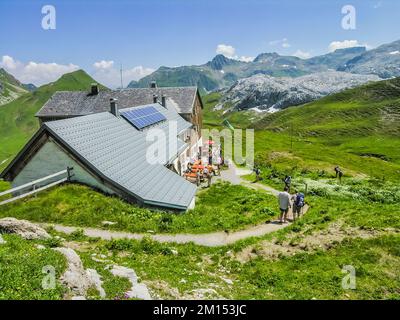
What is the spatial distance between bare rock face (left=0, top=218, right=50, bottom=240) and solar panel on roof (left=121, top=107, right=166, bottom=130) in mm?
19107

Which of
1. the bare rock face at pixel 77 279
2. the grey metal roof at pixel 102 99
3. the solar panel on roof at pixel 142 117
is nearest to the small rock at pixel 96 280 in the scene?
the bare rock face at pixel 77 279

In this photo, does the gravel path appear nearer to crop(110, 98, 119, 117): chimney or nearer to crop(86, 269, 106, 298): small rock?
crop(86, 269, 106, 298): small rock

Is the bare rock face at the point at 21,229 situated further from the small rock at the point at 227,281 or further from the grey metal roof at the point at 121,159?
the small rock at the point at 227,281

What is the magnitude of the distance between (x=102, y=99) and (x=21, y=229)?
54.2 metres

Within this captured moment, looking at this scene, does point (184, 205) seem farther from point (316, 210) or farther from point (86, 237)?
point (316, 210)

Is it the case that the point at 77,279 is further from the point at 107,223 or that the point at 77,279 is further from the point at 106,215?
the point at 106,215

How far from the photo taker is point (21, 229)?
15531mm

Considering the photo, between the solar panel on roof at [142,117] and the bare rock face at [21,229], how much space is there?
19.1 metres

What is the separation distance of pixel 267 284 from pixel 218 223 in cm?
758

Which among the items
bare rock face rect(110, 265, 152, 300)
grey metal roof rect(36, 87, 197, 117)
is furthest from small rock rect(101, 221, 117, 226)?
grey metal roof rect(36, 87, 197, 117)

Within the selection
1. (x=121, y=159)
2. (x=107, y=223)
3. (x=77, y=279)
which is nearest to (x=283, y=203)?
(x=107, y=223)

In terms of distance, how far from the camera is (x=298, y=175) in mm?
47562

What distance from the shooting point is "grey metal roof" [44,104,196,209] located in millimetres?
22703

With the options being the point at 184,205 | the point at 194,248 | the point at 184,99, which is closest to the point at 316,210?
the point at 184,205
